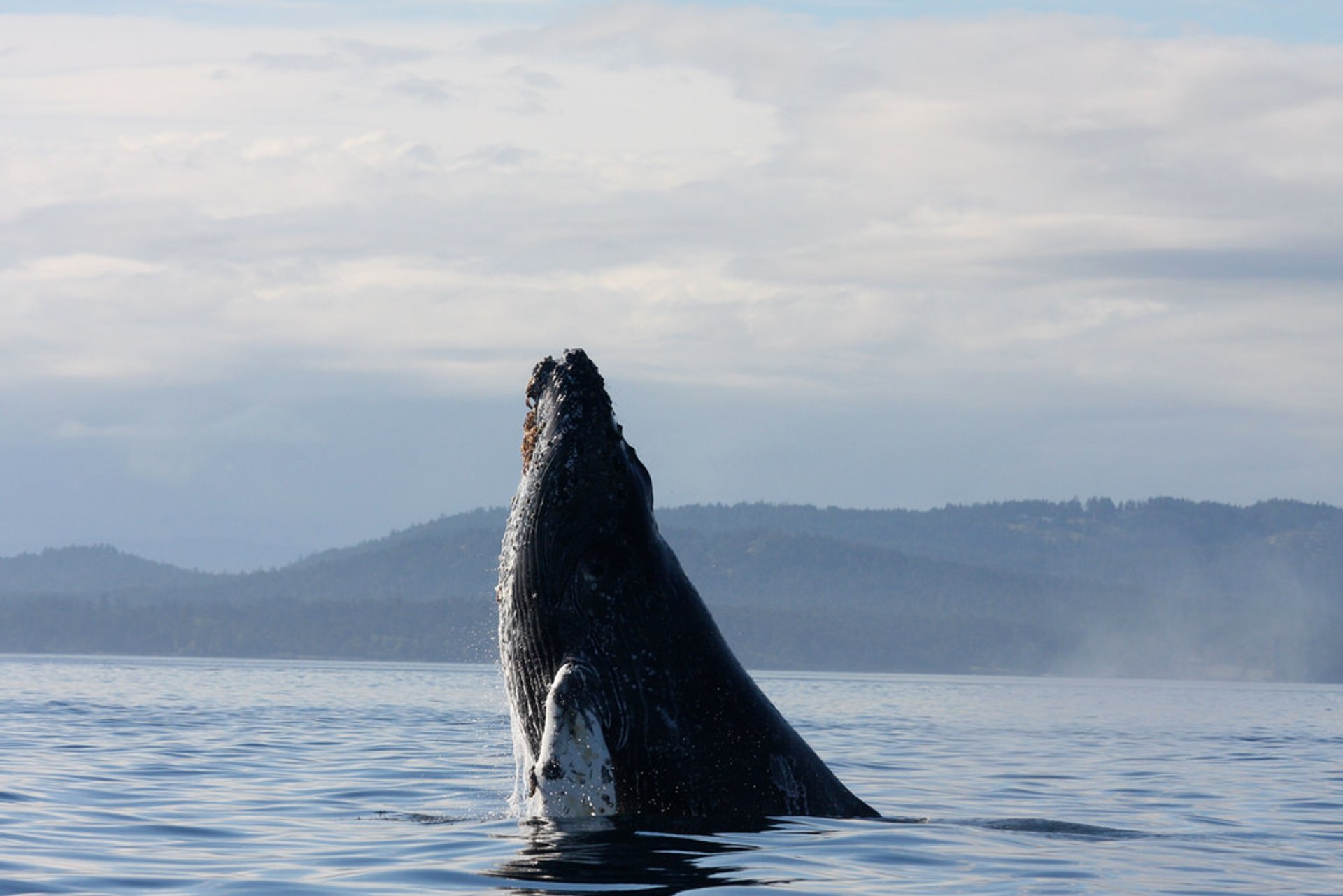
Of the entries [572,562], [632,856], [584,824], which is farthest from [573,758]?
[572,562]

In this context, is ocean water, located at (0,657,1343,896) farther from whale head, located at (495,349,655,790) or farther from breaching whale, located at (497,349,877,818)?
whale head, located at (495,349,655,790)

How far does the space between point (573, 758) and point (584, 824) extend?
1.48 ft

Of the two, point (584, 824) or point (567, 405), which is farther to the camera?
point (567, 405)

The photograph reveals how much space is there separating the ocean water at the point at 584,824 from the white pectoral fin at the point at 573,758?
19 centimetres

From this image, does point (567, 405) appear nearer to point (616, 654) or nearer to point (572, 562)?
point (572, 562)

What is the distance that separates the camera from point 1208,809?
17078 millimetres

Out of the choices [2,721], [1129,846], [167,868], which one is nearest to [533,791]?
[167,868]

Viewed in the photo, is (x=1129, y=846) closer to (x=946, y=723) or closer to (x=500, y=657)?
(x=500, y=657)

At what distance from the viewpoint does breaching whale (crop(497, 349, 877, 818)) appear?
33.2 ft

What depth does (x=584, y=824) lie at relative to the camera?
10.1 metres

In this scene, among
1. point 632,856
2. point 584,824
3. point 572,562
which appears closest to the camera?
point 632,856

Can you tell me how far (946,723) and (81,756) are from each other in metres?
29.0

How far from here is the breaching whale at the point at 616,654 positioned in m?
10.1

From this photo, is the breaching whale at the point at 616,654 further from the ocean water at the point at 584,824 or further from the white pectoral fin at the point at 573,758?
the ocean water at the point at 584,824
